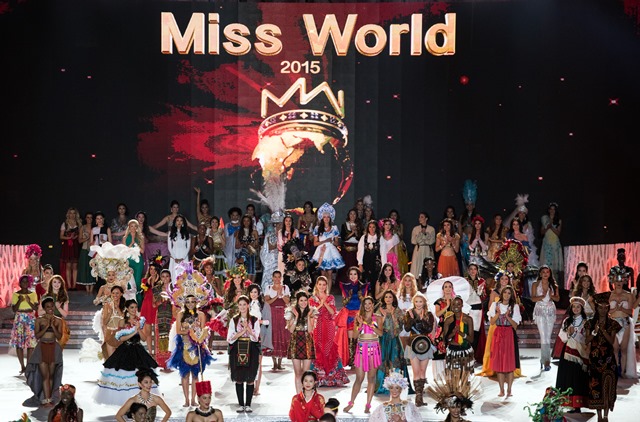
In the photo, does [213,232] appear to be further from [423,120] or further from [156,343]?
[423,120]

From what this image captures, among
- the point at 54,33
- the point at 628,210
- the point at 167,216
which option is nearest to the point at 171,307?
the point at 167,216

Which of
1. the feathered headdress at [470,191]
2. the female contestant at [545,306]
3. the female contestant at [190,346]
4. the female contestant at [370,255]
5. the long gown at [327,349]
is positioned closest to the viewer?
the female contestant at [190,346]

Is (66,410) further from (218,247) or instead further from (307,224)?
(307,224)

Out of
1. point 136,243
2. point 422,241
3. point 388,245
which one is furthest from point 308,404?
point 422,241

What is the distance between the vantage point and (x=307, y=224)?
Answer: 19.7 meters

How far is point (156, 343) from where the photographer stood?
16.2 metres

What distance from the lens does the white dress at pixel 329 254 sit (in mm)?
18609

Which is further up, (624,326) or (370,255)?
(370,255)

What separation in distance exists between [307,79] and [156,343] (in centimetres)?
682

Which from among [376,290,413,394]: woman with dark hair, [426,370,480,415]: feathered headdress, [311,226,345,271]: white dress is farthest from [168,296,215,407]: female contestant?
[311,226,345,271]: white dress

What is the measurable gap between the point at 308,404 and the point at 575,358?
3.75m

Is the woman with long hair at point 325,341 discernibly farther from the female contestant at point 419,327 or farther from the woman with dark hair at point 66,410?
the woman with dark hair at point 66,410

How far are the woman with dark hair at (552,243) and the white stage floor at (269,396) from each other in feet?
11.7

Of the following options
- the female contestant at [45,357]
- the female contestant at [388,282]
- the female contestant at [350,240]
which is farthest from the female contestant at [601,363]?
the female contestant at [45,357]
